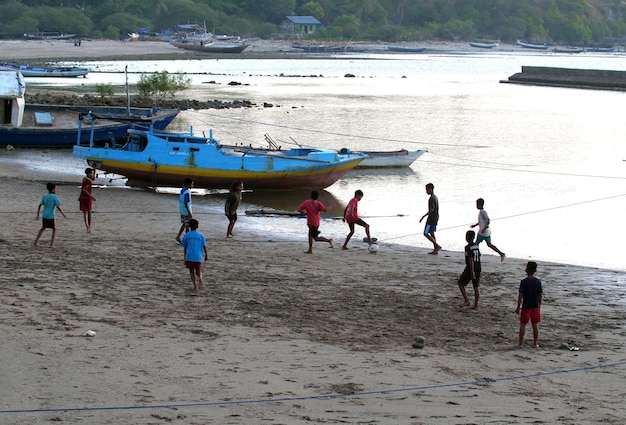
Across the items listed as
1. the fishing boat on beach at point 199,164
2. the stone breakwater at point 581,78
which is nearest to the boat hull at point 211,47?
the stone breakwater at point 581,78

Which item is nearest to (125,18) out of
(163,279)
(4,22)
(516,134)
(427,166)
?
(4,22)

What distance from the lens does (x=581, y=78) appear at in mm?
91938

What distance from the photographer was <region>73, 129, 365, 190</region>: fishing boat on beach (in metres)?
27.2

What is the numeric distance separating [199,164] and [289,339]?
16685mm

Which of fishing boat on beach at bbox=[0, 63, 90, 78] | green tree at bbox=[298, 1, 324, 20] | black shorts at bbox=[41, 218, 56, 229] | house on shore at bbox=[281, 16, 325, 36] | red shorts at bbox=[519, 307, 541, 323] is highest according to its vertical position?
green tree at bbox=[298, 1, 324, 20]

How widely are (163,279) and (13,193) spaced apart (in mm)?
11057

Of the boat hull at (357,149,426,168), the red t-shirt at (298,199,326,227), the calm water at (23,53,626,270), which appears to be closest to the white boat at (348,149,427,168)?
the boat hull at (357,149,426,168)

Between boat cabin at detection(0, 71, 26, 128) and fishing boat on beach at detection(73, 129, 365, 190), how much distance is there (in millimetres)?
8688

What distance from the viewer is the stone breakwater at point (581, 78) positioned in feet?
297

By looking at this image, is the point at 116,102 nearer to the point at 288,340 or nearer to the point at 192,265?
the point at 192,265

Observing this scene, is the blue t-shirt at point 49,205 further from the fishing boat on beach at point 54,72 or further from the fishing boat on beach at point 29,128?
the fishing boat on beach at point 54,72

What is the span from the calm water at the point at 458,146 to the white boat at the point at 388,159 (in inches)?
23.4

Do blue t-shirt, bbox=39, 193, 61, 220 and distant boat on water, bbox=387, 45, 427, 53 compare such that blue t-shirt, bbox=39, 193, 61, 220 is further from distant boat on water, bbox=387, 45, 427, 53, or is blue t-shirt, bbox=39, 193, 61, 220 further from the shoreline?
distant boat on water, bbox=387, 45, 427, 53

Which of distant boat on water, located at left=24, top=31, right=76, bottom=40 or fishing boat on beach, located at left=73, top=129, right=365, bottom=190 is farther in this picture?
distant boat on water, located at left=24, top=31, right=76, bottom=40
